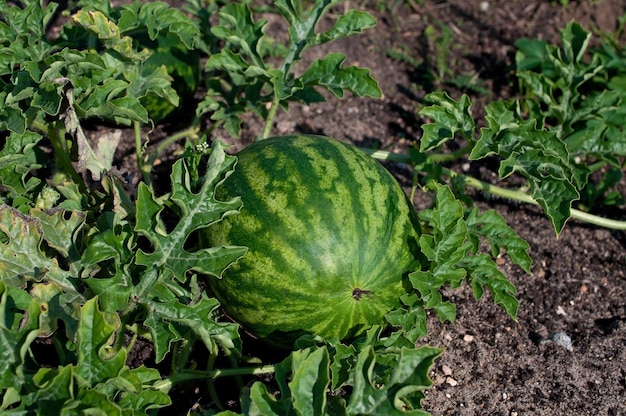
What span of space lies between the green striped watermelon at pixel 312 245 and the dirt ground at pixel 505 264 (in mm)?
729

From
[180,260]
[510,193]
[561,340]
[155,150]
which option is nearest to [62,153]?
[155,150]

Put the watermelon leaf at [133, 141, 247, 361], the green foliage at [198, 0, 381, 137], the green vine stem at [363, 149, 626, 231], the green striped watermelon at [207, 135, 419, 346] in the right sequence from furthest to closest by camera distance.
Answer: the green vine stem at [363, 149, 626, 231] → the green foliage at [198, 0, 381, 137] → the green striped watermelon at [207, 135, 419, 346] → the watermelon leaf at [133, 141, 247, 361]

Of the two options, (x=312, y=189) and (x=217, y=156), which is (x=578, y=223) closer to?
(x=312, y=189)

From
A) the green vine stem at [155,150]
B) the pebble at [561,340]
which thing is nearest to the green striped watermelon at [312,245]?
the green vine stem at [155,150]

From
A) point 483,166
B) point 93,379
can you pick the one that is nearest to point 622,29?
point 483,166

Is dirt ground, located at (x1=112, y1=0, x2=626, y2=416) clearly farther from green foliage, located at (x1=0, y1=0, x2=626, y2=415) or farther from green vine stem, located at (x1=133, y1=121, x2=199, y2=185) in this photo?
green vine stem, located at (x1=133, y1=121, x2=199, y2=185)

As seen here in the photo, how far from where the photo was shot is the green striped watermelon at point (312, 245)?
3.06 metres

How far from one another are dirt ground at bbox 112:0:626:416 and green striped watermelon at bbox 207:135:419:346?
729 mm

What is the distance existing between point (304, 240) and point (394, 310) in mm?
537

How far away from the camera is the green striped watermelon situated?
3057mm

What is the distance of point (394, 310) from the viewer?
3.26 meters

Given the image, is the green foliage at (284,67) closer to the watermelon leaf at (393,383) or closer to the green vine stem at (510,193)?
the green vine stem at (510,193)

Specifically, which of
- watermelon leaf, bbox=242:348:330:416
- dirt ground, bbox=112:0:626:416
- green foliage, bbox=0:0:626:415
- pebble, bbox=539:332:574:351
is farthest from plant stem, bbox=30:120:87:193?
pebble, bbox=539:332:574:351

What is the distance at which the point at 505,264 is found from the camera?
4.18m
